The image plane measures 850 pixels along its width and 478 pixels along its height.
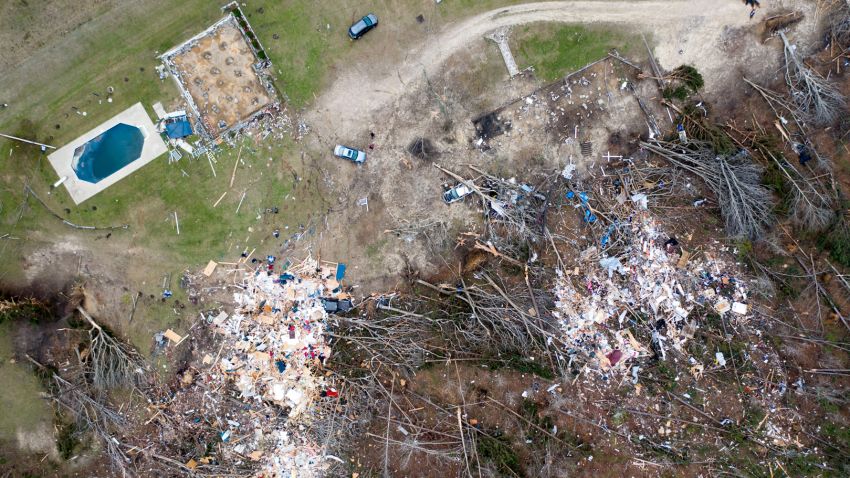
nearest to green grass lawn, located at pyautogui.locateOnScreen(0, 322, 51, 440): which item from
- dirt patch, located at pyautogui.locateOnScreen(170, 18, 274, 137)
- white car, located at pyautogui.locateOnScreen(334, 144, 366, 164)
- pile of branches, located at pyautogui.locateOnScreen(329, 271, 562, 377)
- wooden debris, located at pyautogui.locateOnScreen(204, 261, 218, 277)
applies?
wooden debris, located at pyautogui.locateOnScreen(204, 261, 218, 277)

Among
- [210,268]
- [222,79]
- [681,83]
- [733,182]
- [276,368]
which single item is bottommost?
[733,182]

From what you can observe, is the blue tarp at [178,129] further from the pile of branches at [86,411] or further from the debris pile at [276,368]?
Answer: the pile of branches at [86,411]

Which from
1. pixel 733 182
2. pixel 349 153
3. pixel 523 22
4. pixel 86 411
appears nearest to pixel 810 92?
pixel 733 182

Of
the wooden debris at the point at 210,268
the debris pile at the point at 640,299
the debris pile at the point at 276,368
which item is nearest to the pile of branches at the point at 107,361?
the debris pile at the point at 276,368

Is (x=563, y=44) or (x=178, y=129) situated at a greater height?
(x=178, y=129)

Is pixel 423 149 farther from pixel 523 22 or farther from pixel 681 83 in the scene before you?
pixel 681 83

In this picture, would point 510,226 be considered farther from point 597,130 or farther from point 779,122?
point 779,122

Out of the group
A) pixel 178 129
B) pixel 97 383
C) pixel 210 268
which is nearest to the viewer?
pixel 97 383
